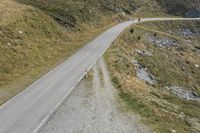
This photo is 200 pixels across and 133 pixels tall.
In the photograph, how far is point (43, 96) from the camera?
33.8m

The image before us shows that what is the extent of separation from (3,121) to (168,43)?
49794 millimetres

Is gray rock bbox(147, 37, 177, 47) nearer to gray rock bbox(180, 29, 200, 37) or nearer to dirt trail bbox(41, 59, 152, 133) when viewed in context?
gray rock bbox(180, 29, 200, 37)

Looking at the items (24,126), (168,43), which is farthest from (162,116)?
(168,43)

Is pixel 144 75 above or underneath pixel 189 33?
above

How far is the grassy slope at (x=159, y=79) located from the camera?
104 feet

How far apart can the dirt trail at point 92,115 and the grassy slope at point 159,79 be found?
5.05 ft

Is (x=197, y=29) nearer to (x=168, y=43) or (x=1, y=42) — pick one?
(x=168, y=43)

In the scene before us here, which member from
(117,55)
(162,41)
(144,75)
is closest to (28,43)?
(117,55)

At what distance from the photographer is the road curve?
90.0 feet

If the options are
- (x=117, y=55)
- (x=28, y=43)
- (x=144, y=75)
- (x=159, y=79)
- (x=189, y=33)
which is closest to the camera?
(x=144, y=75)

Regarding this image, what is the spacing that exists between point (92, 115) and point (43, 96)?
591 centimetres

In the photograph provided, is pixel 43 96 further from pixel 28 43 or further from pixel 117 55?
pixel 117 55

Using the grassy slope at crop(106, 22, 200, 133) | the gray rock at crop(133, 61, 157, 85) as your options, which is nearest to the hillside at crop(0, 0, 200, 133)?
the grassy slope at crop(106, 22, 200, 133)

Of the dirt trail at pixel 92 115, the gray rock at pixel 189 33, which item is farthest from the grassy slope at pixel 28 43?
the gray rock at pixel 189 33
